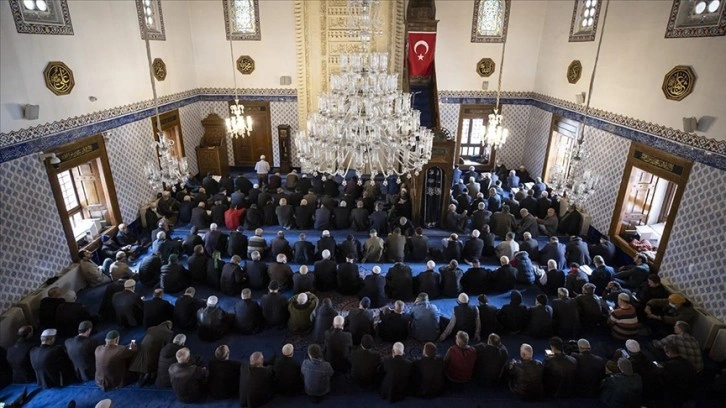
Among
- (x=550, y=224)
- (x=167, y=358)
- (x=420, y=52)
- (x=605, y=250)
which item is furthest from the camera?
(x=420, y=52)

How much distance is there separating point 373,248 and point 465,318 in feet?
8.39

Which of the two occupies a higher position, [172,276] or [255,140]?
[255,140]

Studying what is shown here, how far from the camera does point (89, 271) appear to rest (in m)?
7.38

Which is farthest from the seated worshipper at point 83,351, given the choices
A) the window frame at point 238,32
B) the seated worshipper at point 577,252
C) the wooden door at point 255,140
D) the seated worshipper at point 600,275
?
the window frame at point 238,32

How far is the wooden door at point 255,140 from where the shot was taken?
13.1m

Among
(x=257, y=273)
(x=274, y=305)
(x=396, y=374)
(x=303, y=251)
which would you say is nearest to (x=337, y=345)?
(x=396, y=374)

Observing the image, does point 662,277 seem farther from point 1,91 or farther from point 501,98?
point 1,91

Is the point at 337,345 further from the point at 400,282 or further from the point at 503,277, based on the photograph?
the point at 503,277

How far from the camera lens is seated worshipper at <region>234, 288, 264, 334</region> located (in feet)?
19.8

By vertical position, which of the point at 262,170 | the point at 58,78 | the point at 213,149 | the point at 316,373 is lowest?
the point at 316,373

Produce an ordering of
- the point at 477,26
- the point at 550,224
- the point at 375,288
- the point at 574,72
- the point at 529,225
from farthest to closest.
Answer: the point at 477,26, the point at 574,72, the point at 550,224, the point at 529,225, the point at 375,288

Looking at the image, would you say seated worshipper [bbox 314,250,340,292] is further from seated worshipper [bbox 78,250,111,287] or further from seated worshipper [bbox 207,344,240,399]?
seated worshipper [bbox 78,250,111,287]

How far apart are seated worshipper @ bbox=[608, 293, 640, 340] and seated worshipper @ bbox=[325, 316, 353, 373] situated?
4.01 meters

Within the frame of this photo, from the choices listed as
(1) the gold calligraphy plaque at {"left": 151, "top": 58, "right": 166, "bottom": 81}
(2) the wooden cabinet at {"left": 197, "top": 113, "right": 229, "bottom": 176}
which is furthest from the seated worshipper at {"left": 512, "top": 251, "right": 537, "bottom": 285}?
(1) the gold calligraphy plaque at {"left": 151, "top": 58, "right": 166, "bottom": 81}
